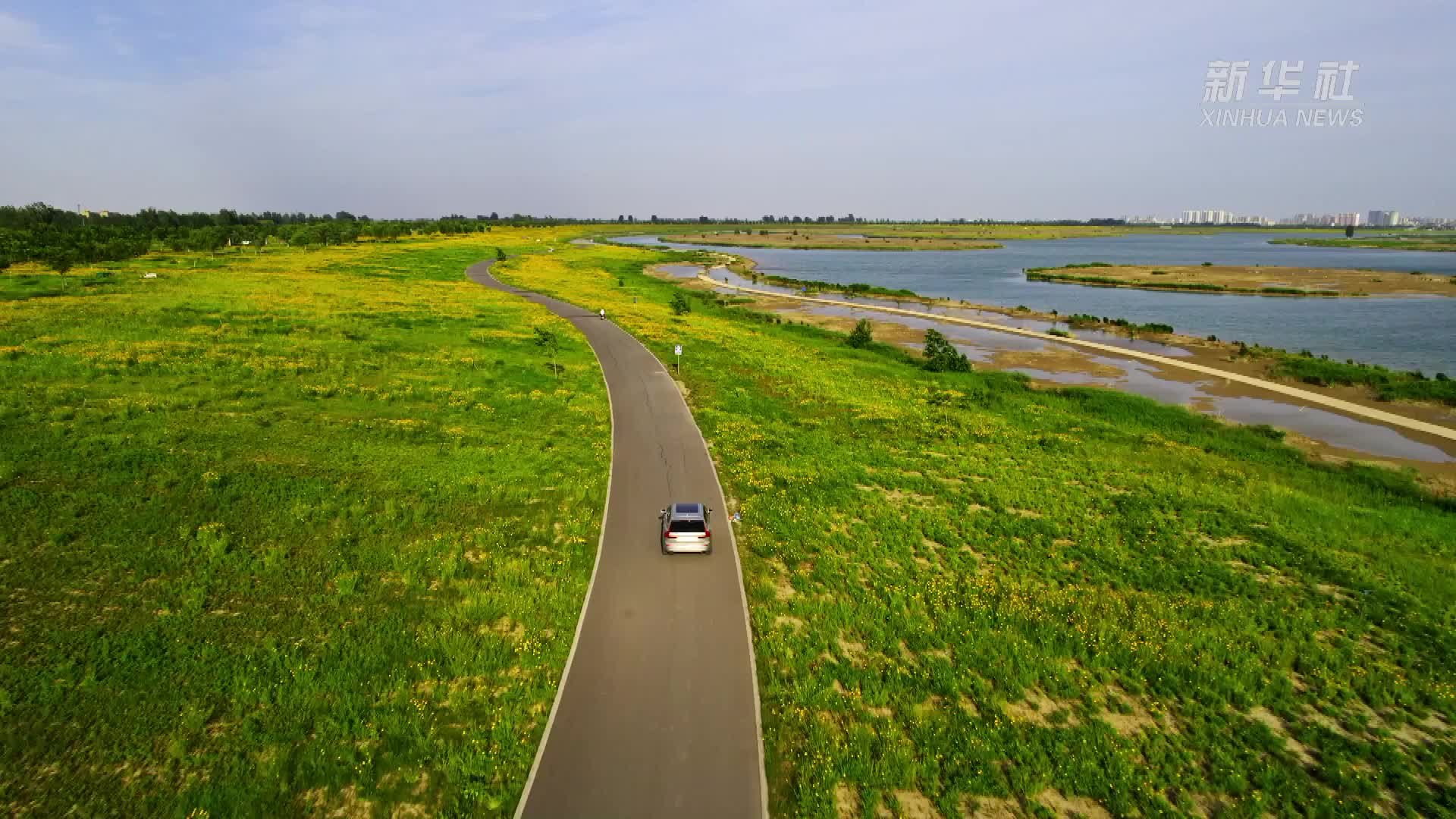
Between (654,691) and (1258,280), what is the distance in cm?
15105

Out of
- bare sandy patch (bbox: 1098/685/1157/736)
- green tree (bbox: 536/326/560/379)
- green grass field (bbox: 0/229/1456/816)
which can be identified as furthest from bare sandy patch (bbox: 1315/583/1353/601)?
green tree (bbox: 536/326/560/379)

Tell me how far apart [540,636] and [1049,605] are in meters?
13.8

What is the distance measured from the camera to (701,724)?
38.8 ft

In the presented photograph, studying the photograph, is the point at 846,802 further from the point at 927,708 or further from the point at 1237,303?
the point at 1237,303

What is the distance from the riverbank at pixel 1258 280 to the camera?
99688 mm

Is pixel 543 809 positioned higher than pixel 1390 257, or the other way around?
pixel 1390 257

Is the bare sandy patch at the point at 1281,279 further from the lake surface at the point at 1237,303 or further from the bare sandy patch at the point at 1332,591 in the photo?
the bare sandy patch at the point at 1332,591

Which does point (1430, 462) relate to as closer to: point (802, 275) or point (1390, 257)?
point (802, 275)

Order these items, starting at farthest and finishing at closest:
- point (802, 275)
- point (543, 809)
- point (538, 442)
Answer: point (802, 275), point (538, 442), point (543, 809)

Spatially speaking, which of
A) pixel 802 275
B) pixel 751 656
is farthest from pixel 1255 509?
pixel 802 275

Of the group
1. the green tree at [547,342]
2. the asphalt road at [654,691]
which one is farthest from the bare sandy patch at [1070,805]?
the green tree at [547,342]

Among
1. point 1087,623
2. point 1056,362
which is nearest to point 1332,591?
point 1087,623

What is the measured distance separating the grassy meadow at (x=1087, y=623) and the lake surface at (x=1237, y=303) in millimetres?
48222

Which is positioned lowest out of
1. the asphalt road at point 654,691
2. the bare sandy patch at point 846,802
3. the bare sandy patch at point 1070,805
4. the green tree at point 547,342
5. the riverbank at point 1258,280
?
the bare sandy patch at point 1070,805
